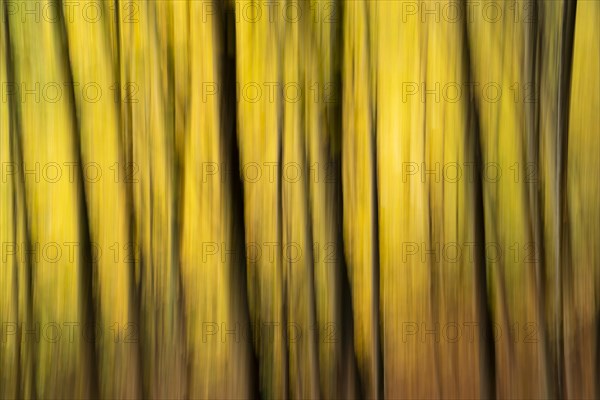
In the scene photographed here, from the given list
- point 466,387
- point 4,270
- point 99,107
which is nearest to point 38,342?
point 4,270

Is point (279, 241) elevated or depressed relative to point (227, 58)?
depressed

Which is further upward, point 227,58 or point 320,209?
point 227,58

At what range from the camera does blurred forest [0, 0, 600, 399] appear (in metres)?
0.47

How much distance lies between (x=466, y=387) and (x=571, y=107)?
22cm

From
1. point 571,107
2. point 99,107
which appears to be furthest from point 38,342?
point 571,107

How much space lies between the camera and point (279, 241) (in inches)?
18.5

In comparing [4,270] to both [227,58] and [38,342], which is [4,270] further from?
[227,58]

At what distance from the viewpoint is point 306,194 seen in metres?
0.47

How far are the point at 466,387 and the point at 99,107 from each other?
34 centimetres

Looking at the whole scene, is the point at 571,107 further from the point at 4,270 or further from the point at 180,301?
the point at 4,270

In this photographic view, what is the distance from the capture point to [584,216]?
47 centimetres

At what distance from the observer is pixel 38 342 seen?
0.47m

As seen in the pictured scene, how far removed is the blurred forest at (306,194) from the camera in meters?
0.47

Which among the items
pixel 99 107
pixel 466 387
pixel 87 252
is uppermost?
pixel 99 107
